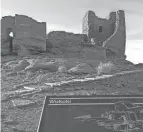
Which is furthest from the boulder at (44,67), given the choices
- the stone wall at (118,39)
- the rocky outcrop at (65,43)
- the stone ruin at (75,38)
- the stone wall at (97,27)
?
the stone wall at (97,27)

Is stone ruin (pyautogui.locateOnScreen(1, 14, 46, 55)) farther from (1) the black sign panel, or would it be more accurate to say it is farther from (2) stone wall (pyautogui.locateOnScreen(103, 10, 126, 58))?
(1) the black sign panel

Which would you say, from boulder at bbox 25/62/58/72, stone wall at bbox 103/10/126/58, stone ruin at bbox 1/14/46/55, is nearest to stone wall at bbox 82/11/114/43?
stone wall at bbox 103/10/126/58

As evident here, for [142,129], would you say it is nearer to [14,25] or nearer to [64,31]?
[14,25]

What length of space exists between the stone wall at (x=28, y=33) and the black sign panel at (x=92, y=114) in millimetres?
12101

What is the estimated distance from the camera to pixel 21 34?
1661 centimetres

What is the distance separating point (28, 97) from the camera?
7.88 metres

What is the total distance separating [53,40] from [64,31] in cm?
Answer: 120

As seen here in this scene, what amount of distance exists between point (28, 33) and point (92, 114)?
12542 millimetres

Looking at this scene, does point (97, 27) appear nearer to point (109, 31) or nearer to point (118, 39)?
point (109, 31)

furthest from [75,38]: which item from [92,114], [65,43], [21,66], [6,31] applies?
[92,114]

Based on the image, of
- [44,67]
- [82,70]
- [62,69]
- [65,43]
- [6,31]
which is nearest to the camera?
[82,70]

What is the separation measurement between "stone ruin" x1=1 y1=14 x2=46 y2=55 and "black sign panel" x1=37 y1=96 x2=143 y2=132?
12111 mm

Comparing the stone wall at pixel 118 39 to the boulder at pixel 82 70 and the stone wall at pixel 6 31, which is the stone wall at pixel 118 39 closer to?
the stone wall at pixel 6 31

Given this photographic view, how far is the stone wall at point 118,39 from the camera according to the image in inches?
834
